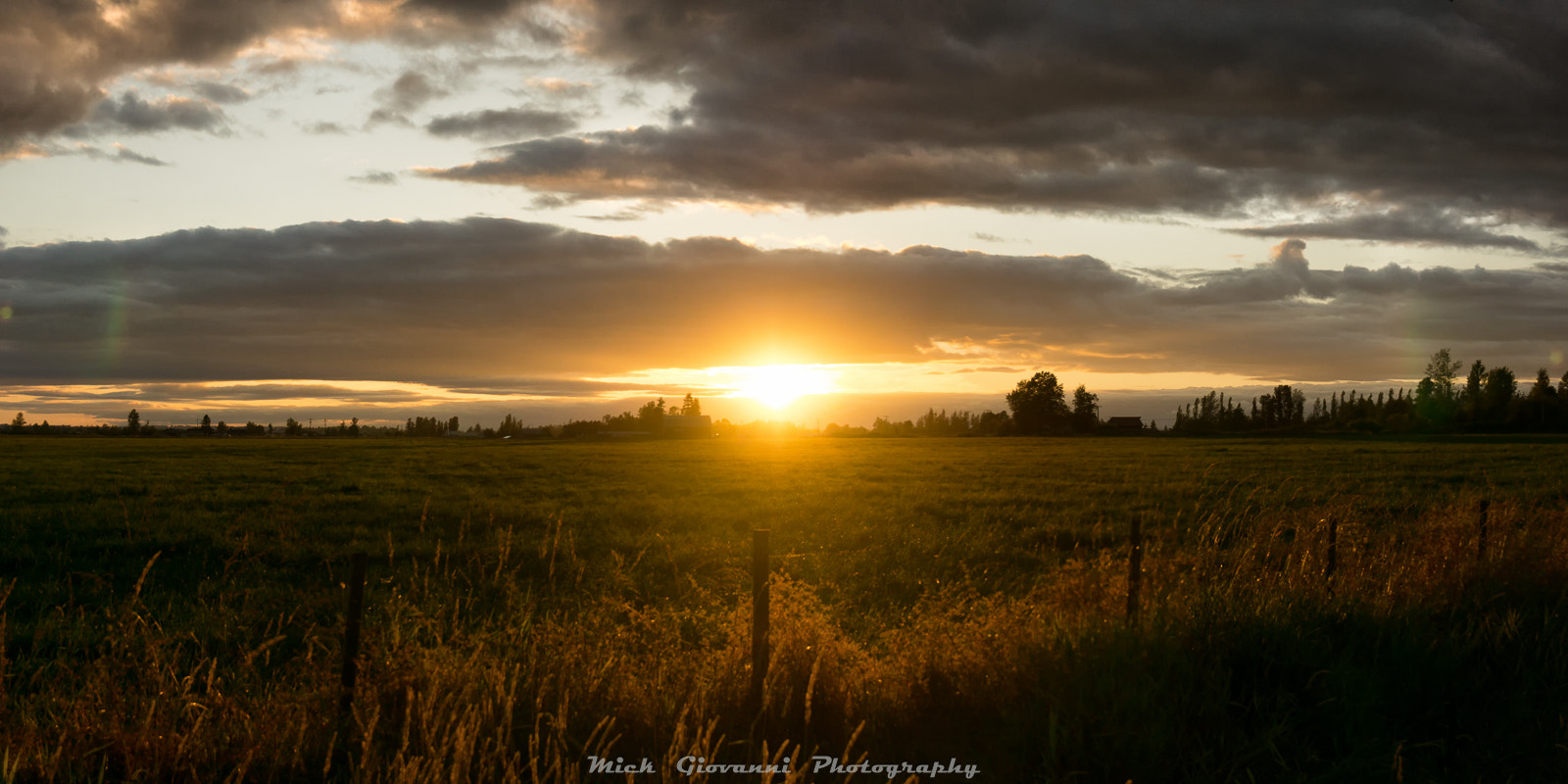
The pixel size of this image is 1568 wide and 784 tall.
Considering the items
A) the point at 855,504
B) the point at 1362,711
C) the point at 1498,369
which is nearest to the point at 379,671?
the point at 1362,711

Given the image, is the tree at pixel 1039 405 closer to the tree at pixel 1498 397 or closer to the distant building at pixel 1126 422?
the distant building at pixel 1126 422

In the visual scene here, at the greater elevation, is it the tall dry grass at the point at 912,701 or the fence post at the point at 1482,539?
the fence post at the point at 1482,539

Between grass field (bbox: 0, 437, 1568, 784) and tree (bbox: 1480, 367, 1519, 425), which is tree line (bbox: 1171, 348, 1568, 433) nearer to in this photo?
tree (bbox: 1480, 367, 1519, 425)

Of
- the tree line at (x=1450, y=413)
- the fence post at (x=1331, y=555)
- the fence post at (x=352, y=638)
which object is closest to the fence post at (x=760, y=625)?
the fence post at (x=352, y=638)

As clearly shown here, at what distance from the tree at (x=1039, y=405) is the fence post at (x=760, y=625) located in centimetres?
13826

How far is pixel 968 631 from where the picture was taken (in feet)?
24.4

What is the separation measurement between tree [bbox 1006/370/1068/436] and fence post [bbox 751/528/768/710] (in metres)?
138

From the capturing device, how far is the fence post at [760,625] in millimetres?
6656

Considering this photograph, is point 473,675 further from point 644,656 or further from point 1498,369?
point 1498,369

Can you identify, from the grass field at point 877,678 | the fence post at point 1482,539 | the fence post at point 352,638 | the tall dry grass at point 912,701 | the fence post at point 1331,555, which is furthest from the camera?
the fence post at point 1482,539

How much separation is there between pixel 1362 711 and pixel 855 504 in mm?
21834

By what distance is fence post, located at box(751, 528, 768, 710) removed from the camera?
6.66m

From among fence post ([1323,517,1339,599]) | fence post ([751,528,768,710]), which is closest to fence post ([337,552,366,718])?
fence post ([751,528,768,710])

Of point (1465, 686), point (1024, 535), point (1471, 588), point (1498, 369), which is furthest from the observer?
point (1498, 369)
